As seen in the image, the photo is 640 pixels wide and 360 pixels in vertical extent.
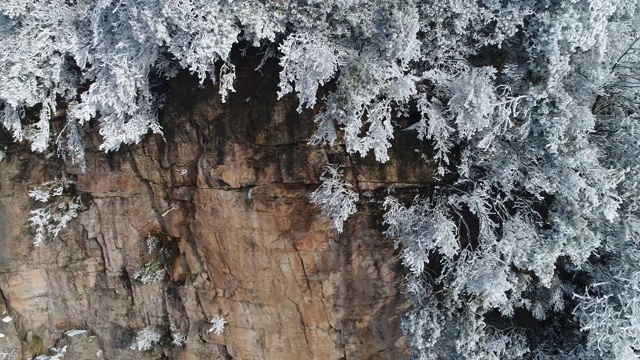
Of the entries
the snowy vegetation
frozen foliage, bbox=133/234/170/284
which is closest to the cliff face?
frozen foliage, bbox=133/234/170/284

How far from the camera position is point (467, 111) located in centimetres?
405

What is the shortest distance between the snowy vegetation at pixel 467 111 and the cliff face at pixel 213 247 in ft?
1.31

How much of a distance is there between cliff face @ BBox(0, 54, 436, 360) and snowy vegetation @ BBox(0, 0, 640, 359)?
0.40m

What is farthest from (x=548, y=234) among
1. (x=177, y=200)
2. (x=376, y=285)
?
(x=177, y=200)

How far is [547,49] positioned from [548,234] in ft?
6.24

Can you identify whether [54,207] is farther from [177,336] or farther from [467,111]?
[467,111]

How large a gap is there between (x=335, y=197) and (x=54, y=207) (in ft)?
16.4

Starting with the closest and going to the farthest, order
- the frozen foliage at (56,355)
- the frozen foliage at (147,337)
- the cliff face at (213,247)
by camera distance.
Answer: the cliff face at (213,247) → the frozen foliage at (147,337) → the frozen foliage at (56,355)

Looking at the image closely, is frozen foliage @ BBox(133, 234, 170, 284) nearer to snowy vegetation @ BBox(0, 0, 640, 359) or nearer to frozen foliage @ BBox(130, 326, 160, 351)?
frozen foliage @ BBox(130, 326, 160, 351)

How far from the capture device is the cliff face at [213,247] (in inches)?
203

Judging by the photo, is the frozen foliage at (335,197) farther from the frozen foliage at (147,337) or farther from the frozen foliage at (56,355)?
the frozen foliage at (56,355)

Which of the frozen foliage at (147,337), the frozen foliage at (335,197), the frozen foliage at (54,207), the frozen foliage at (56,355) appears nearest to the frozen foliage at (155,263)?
the frozen foliage at (147,337)

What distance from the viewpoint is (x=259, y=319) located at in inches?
252

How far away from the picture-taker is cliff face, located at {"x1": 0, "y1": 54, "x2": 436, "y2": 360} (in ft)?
17.0
